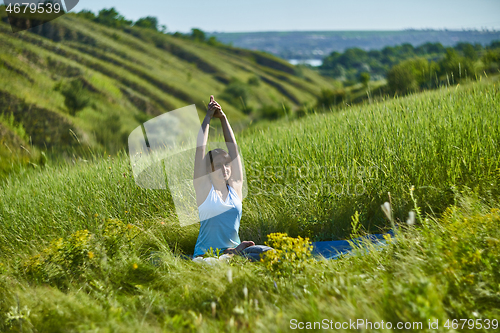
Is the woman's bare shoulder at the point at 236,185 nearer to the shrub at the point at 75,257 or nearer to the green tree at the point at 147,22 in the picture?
the shrub at the point at 75,257

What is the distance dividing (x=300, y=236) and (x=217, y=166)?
1.13 meters

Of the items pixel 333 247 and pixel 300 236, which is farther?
pixel 300 236

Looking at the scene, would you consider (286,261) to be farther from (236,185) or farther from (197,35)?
(197,35)

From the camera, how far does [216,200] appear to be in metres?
3.26

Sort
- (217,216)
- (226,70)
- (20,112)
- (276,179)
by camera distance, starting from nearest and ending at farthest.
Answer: (217,216), (276,179), (20,112), (226,70)

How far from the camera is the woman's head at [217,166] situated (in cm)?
340

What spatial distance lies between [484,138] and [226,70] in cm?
10112

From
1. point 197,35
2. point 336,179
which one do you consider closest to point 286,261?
point 336,179

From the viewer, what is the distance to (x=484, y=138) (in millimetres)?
3775

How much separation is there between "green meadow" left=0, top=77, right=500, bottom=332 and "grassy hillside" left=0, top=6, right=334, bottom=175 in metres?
0.99

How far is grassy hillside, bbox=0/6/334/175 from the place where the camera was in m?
32.1

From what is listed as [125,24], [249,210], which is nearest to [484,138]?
[249,210]

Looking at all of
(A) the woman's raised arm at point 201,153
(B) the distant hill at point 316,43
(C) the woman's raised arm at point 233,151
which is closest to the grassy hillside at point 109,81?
(C) the woman's raised arm at point 233,151

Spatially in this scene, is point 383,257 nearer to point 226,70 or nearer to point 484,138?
point 484,138
